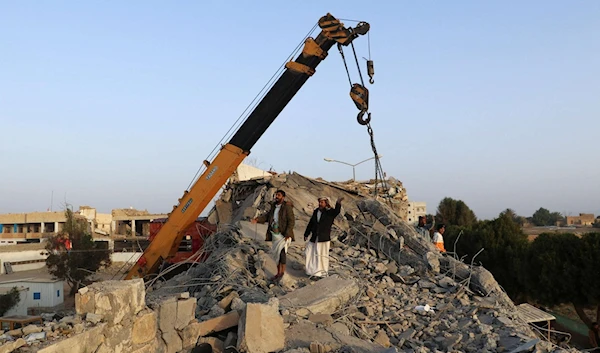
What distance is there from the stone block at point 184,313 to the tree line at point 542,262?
10.7 metres

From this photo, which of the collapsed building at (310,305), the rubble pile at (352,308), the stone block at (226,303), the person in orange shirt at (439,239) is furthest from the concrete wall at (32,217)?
the stone block at (226,303)

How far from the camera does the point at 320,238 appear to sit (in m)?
7.56

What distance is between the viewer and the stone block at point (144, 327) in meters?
4.62

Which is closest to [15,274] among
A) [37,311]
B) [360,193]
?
[37,311]

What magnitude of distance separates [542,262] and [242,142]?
13.8 metres

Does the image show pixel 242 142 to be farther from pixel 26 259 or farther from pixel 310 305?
pixel 26 259

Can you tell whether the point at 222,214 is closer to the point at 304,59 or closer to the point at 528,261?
the point at 304,59

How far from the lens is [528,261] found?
19234mm

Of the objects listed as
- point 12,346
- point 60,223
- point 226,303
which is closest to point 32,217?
point 60,223

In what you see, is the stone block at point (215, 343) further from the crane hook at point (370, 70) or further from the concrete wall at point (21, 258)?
the concrete wall at point (21, 258)

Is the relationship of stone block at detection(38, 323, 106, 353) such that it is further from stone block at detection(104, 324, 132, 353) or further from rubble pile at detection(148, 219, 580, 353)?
rubble pile at detection(148, 219, 580, 353)

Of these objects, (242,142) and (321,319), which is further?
(242,142)

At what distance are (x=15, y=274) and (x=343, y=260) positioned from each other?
26.1 meters

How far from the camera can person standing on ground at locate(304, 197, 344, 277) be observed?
24.8 ft
